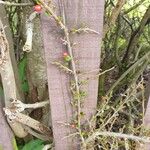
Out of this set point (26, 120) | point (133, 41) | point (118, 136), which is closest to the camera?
point (118, 136)

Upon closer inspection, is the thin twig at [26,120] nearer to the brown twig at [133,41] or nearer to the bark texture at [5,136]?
the bark texture at [5,136]

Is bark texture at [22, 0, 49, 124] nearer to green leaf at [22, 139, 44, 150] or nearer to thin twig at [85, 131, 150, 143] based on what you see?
green leaf at [22, 139, 44, 150]

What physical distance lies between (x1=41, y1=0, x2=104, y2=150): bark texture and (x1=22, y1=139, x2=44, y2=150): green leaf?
126 mm

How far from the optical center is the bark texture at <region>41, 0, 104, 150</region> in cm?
126

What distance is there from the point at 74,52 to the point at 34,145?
2.04ft

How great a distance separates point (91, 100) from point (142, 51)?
2.79ft

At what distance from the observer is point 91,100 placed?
158cm

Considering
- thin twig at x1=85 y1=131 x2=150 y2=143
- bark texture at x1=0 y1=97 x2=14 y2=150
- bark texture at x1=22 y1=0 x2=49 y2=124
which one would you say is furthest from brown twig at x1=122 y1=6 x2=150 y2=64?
bark texture at x1=0 y1=97 x2=14 y2=150

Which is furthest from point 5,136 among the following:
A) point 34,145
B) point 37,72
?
point 37,72

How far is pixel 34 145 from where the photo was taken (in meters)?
1.81

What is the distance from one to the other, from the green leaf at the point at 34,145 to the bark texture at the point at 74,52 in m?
0.13

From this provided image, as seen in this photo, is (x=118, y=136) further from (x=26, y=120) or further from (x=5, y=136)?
(x=5, y=136)

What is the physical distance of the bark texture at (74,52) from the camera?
126 centimetres

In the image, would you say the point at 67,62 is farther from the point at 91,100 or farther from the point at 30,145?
the point at 30,145
